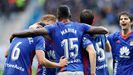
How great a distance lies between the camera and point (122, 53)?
10.1 meters

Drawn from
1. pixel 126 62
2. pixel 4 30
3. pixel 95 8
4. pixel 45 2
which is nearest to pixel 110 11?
pixel 95 8

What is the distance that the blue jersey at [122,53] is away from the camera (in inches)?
394

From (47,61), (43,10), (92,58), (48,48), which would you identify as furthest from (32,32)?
(43,10)

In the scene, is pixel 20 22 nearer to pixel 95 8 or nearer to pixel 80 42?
pixel 95 8

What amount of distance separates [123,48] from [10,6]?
12.9 meters

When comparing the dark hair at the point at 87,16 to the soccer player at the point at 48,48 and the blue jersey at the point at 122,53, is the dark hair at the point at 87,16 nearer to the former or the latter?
the soccer player at the point at 48,48

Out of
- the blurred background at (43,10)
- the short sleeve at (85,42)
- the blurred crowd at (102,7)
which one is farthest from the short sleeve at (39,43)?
the blurred crowd at (102,7)

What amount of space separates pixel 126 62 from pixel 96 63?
0.65 metres

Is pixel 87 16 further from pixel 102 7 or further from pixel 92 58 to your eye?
pixel 102 7

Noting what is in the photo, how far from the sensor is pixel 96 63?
379 inches

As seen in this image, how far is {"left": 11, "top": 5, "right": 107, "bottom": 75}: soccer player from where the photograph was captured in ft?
29.1

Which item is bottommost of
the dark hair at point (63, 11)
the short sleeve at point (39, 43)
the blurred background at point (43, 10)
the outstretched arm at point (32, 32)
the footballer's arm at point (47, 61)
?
the footballer's arm at point (47, 61)

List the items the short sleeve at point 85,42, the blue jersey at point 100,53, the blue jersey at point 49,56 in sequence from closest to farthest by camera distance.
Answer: the short sleeve at point 85,42, the blue jersey at point 49,56, the blue jersey at point 100,53

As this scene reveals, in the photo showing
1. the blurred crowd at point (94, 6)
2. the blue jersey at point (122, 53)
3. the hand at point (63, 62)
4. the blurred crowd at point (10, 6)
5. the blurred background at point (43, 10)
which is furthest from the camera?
the blurred crowd at point (10, 6)
